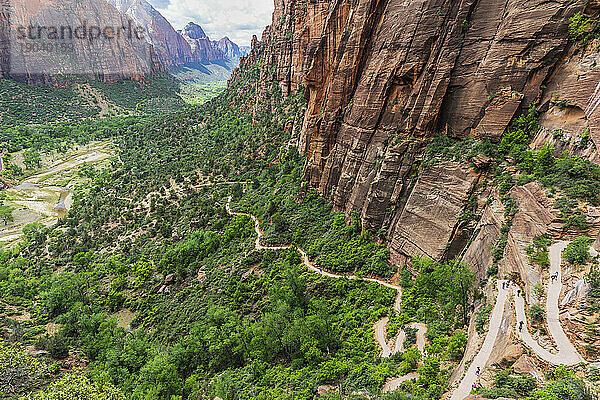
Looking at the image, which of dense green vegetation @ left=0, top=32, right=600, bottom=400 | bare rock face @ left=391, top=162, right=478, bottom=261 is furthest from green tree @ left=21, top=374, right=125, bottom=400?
bare rock face @ left=391, top=162, right=478, bottom=261

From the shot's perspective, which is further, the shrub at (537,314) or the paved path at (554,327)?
the shrub at (537,314)

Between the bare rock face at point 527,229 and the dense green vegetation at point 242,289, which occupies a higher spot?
the bare rock face at point 527,229

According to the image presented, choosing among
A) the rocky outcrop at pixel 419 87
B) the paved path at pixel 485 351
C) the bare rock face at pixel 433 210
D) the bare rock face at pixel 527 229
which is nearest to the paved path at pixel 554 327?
the bare rock face at pixel 527 229

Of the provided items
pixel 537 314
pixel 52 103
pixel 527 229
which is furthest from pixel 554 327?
pixel 52 103

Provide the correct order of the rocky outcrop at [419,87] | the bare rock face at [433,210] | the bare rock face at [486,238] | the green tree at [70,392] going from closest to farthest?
the green tree at [70,392], the bare rock face at [486,238], the rocky outcrop at [419,87], the bare rock face at [433,210]

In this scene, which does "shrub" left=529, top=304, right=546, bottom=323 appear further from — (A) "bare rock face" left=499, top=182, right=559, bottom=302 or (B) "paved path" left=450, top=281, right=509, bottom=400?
(B) "paved path" left=450, top=281, right=509, bottom=400

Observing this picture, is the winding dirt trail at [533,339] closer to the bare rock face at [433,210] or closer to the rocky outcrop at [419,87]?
the rocky outcrop at [419,87]

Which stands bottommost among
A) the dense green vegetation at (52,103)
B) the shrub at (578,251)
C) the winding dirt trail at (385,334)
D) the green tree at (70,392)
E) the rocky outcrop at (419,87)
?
the dense green vegetation at (52,103)
